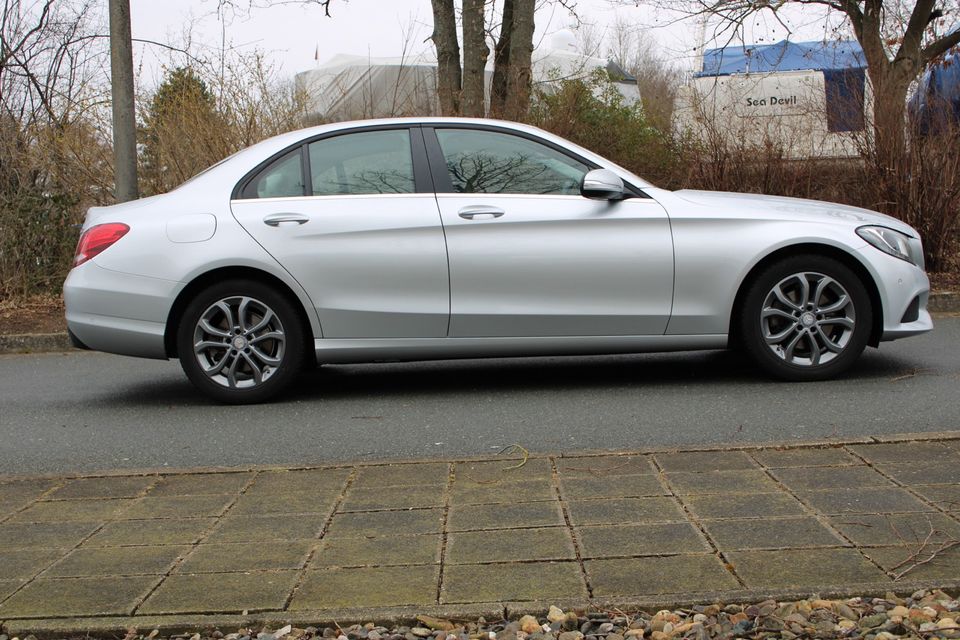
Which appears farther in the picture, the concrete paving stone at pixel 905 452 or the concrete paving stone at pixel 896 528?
the concrete paving stone at pixel 905 452

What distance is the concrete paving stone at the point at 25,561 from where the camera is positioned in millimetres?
3484

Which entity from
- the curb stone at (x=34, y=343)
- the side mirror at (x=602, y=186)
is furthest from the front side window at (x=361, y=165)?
the curb stone at (x=34, y=343)

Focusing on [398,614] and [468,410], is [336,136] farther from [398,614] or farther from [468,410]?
[398,614]

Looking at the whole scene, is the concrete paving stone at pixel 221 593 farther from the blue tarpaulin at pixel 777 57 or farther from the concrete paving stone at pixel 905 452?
the blue tarpaulin at pixel 777 57

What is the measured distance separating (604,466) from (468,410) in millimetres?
1726

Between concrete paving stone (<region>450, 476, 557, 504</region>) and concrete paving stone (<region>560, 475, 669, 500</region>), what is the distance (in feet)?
0.25

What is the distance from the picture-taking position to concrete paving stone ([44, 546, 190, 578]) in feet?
11.4

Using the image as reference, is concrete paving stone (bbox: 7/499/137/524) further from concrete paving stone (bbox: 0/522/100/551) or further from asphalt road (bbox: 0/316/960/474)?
asphalt road (bbox: 0/316/960/474)

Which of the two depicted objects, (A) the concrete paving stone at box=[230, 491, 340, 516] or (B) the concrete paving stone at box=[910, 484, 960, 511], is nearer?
(B) the concrete paving stone at box=[910, 484, 960, 511]

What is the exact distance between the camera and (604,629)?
9.76 ft

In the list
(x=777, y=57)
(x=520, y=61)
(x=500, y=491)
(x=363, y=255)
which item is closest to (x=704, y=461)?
(x=500, y=491)

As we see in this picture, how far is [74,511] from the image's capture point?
13.6 ft

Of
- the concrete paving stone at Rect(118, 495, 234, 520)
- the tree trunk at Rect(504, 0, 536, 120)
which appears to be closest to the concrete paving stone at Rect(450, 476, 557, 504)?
the concrete paving stone at Rect(118, 495, 234, 520)

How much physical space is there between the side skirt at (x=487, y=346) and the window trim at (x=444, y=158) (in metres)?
0.86
